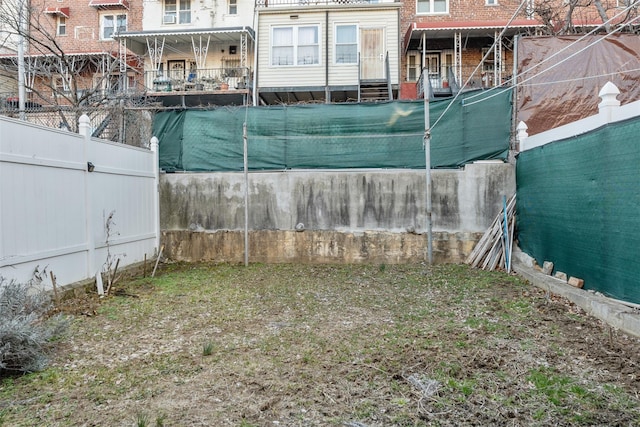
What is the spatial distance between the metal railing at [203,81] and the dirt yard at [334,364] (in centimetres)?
1205

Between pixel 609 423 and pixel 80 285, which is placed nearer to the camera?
pixel 609 423

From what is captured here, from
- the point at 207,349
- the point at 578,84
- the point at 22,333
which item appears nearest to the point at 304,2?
the point at 578,84

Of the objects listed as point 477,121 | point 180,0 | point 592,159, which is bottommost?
point 592,159

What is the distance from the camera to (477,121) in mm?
7750

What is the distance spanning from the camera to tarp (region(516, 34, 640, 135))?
24.6 feet

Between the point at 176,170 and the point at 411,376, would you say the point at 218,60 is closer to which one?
the point at 176,170

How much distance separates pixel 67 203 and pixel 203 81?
38.7 ft

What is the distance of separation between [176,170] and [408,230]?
479 cm

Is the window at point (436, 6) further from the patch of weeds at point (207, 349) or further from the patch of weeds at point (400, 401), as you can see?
the patch of weeds at point (400, 401)

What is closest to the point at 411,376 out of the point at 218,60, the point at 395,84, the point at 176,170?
the point at 176,170

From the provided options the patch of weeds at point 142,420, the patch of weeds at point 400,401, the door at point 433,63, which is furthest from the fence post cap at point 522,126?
the door at point 433,63

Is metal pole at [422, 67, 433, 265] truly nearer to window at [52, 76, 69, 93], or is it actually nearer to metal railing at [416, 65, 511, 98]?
metal railing at [416, 65, 511, 98]

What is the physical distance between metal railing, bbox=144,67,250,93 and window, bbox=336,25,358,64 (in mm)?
3688

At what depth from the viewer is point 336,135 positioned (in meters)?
8.08
